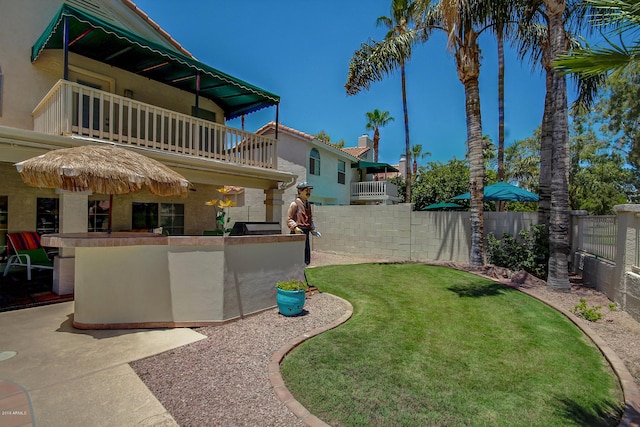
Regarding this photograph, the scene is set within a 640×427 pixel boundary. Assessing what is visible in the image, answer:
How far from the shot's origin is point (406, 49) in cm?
1399

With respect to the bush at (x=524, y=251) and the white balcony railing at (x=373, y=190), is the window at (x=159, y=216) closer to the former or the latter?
the bush at (x=524, y=251)

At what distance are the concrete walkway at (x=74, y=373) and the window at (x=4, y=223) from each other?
4.45m

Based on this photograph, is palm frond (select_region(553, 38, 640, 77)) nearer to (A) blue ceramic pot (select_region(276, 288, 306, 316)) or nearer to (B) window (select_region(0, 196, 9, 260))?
(A) blue ceramic pot (select_region(276, 288, 306, 316))

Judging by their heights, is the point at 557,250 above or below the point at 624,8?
below

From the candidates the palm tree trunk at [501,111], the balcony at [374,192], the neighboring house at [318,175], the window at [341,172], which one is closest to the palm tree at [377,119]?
the neighboring house at [318,175]

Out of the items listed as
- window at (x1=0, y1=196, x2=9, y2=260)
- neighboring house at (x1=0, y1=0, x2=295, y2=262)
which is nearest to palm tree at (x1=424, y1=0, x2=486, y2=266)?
neighboring house at (x1=0, y1=0, x2=295, y2=262)

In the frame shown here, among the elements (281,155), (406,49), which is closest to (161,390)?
(406,49)

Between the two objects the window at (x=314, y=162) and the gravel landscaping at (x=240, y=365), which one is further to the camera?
the window at (x=314, y=162)

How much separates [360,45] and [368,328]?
590 inches

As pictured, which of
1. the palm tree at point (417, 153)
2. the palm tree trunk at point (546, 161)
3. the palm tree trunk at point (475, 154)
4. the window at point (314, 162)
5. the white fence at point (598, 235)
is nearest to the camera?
the white fence at point (598, 235)

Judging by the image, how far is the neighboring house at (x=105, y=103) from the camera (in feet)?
22.3

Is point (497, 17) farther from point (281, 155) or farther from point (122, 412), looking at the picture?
point (281, 155)

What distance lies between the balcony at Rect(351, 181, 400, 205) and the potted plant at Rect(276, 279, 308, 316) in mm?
19277

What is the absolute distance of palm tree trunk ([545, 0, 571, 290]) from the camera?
780 centimetres
